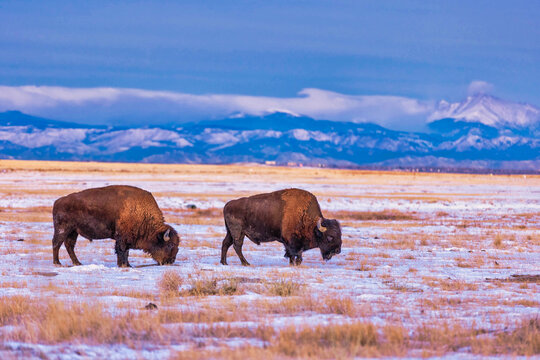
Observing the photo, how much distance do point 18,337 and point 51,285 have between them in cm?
390

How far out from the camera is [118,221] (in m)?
15.5

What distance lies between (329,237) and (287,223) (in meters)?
1.03

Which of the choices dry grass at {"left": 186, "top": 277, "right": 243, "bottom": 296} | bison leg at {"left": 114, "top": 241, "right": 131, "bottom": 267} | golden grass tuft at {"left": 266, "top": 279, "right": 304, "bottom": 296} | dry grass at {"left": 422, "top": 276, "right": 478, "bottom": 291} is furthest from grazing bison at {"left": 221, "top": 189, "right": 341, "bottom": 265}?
dry grass at {"left": 186, "top": 277, "right": 243, "bottom": 296}

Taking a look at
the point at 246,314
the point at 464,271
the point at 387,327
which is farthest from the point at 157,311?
the point at 464,271

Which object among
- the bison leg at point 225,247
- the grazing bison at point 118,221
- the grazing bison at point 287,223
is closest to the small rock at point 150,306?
the grazing bison at point 118,221

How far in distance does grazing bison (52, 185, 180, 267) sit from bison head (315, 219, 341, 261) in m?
3.20

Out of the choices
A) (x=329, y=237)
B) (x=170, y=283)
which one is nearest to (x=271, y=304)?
(x=170, y=283)

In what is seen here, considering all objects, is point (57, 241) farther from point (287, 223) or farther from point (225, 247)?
point (287, 223)

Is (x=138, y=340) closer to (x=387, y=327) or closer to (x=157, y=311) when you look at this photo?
(x=157, y=311)

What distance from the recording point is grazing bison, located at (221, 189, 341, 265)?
639 inches

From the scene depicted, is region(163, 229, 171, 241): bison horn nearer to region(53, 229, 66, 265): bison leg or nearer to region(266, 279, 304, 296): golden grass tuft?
region(53, 229, 66, 265): bison leg

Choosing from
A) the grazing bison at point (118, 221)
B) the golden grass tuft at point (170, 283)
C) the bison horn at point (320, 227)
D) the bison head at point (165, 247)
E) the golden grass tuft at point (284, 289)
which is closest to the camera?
the golden grass tuft at point (284, 289)

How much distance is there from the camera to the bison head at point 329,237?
16.0 m

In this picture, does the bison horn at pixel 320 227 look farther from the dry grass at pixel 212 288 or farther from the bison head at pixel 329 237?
the dry grass at pixel 212 288
